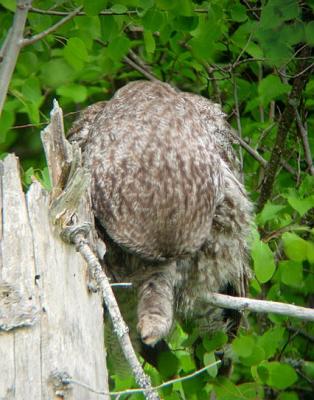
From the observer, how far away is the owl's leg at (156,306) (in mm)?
4543

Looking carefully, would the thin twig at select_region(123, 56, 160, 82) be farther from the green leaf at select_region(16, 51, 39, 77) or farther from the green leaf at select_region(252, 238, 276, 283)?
the green leaf at select_region(252, 238, 276, 283)

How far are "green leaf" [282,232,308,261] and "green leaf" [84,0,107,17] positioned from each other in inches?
50.2

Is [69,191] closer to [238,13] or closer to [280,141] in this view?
[238,13]

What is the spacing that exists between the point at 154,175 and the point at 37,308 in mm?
1425

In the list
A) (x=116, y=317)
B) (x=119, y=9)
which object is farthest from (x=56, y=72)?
(x=116, y=317)

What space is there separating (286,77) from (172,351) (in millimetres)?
1565

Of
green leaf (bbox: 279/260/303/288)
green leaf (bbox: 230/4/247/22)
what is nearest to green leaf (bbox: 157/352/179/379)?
green leaf (bbox: 279/260/303/288)

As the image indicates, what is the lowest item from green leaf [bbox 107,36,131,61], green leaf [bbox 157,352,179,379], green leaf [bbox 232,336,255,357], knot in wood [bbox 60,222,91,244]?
green leaf [bbox 157,352,179,379]

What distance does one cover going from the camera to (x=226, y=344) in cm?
582

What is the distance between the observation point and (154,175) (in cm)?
490

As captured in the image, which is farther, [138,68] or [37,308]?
[138,68]

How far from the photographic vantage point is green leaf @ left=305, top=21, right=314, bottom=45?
5.39 meters

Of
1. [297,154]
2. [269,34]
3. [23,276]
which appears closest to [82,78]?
[297,154]

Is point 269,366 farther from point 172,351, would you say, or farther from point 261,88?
point 261,88
